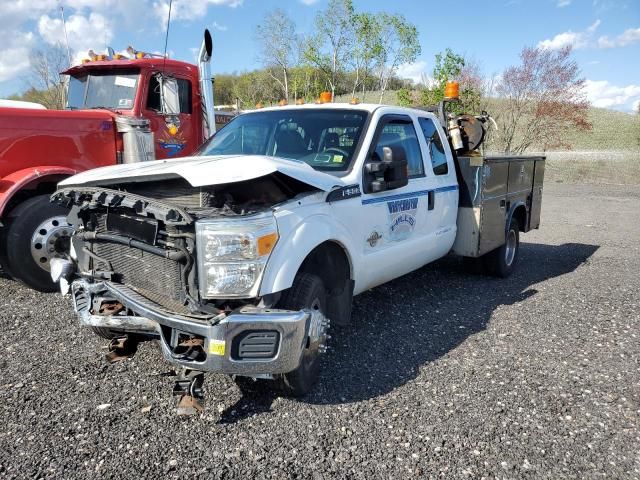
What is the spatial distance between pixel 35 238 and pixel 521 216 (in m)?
5.75

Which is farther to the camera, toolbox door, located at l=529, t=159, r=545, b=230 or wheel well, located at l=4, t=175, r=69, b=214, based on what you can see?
toolbox door, located at l=529, t=159, r=545, b=230

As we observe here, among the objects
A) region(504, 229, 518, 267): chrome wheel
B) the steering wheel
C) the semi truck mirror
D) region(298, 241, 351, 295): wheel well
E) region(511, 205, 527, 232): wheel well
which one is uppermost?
the semi truck mirror

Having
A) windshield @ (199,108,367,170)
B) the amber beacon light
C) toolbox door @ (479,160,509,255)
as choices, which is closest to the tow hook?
windshield @ (199,108,367,170)

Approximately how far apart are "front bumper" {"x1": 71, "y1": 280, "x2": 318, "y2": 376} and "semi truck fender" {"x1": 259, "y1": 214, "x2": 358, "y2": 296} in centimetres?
17

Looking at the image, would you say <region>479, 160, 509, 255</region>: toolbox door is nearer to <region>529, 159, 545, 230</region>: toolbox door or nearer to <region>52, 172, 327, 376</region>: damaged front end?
<region>529, 159, 545, 230</region>: toolbox door

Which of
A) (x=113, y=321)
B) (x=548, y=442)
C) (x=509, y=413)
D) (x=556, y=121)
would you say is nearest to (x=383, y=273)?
(x=509, y=413)

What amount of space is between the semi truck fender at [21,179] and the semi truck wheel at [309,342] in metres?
3.51

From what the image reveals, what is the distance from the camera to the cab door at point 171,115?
6691 mm

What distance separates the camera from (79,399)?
10.8 ft

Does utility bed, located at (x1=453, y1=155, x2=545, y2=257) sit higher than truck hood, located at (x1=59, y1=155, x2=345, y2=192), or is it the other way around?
truck hood, located at (x1=59, y1=155, x2=345, y2=192)

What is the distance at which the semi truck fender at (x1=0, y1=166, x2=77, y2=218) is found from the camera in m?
5.18

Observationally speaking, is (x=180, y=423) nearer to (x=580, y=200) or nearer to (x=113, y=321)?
(x=113, y=321)

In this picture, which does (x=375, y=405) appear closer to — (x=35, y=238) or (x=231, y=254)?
(x=231, y=254)

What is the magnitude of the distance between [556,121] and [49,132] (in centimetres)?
2197
